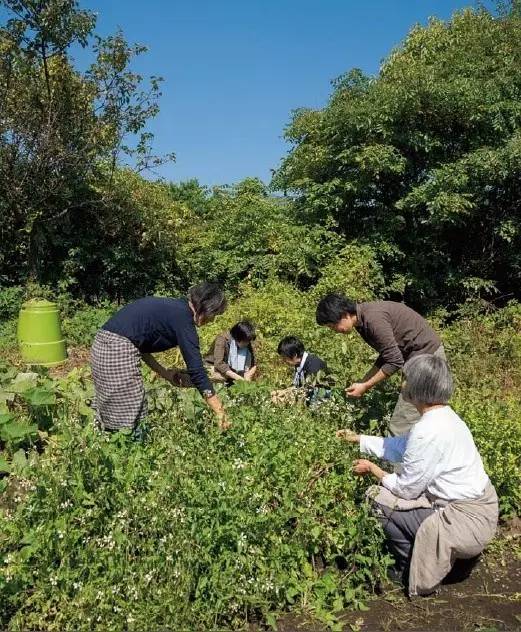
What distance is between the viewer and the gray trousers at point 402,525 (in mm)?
3090

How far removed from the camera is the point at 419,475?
2977mm

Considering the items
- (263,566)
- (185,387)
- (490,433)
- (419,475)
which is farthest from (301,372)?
(263,566)

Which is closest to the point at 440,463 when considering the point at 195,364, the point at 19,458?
the point at 195,364

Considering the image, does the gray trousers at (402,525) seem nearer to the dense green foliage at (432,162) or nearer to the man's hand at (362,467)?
the man's hand at (362,467)

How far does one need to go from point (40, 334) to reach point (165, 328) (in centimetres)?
463

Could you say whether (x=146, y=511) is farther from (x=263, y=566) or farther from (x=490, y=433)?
(x=490, y=433)

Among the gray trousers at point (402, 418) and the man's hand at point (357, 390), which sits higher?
the man's hand at point (357, 390)

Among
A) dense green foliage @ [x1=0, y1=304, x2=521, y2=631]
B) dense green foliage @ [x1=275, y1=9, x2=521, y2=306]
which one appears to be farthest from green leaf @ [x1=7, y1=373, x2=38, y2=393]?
dense green foliage @ [x1=275, y1=9, x2=521, y2=306]

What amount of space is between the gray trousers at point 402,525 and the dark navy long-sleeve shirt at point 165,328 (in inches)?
44.9

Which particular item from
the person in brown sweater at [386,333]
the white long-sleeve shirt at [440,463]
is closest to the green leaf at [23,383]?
the person in brown sweater at [386,333]

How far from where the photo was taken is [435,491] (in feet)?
10.1

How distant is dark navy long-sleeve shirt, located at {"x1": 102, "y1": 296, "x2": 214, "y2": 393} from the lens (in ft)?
11.4

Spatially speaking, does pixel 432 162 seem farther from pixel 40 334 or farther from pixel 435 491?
pixel 435 491

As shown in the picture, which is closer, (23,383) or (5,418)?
(5,418)
